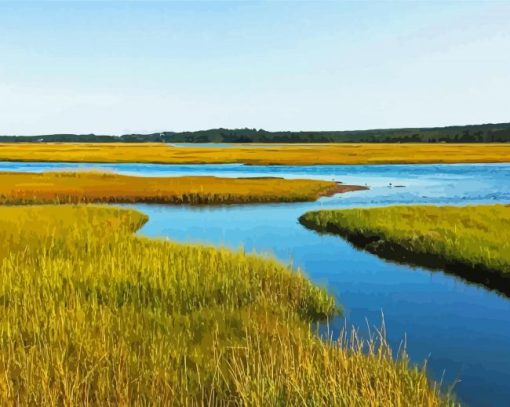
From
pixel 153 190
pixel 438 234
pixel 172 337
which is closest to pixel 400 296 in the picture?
pixel 438 234

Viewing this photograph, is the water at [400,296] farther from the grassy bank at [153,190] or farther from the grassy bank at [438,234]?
the grassy bank at [153,190]

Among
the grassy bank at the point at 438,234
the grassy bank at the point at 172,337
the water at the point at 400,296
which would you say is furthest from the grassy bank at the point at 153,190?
the grassy bank at the point at 172,337

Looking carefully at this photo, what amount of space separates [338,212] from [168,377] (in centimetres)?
2312

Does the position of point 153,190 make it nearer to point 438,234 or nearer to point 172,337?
point 438,234

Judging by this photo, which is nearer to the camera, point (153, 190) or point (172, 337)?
point (172, 337)

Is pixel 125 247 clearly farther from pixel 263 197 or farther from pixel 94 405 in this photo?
pixel 263 197

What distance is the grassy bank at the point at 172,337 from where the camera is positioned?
24.2 ft

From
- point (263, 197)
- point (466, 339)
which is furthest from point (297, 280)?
point (263, 197)

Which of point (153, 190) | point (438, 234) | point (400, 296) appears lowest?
point (400, 296)

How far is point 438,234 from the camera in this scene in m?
22.2

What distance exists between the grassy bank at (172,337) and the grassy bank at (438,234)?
21.0 ft

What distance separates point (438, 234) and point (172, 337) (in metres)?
14.8

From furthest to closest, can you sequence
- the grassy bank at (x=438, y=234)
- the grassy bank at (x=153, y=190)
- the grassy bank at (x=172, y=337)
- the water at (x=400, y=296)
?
the grassy bank at (x=153, y=190)
the grassy bank at (x=438, y=234)
the water at (x=400, y=296)
the grassy bank at (x=172, y=337)

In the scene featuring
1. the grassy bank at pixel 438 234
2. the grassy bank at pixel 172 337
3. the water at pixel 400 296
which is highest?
the grassy bank at pixel 172 337
